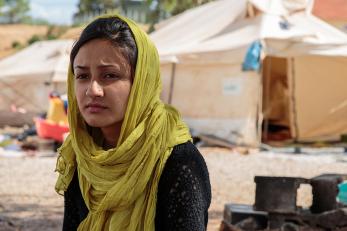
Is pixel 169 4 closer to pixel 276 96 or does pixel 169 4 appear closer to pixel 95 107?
pixel 95 107

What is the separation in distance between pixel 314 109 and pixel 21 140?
5.59 m

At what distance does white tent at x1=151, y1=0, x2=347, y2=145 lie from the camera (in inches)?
430

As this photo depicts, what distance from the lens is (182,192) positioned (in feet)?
5.05

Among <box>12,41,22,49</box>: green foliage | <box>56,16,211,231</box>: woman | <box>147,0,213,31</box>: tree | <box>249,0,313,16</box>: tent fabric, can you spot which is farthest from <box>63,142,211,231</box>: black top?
<box>12,41,22,49</box>: green foliage

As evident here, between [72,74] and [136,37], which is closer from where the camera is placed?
[136,37]

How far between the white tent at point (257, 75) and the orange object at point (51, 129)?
2804mm

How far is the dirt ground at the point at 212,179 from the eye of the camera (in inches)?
212

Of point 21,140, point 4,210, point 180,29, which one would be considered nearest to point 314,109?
point 180,29

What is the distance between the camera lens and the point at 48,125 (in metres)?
9.99

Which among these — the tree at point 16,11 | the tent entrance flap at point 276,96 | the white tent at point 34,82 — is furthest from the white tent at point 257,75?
the tree at point 16,11

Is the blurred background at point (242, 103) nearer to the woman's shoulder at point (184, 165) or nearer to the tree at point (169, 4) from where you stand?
the tree at point (169, 4)

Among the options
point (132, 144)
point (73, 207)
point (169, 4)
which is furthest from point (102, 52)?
point (169, 4)

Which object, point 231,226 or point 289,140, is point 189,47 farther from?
point 231,226

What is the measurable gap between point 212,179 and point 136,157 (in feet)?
19.9
